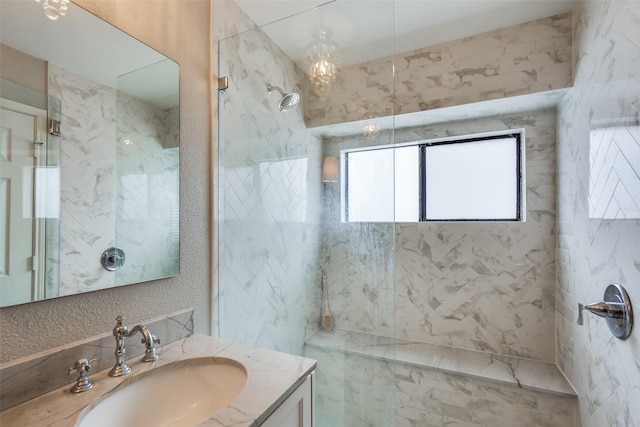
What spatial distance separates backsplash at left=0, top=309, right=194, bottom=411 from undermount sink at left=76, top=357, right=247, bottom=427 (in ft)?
0.43

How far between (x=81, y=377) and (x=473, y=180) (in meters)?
2.50

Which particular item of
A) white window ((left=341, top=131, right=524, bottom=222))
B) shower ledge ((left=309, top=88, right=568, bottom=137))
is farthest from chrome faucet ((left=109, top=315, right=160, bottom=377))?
white window ((left=341, top=131, right=524, bottom=222))

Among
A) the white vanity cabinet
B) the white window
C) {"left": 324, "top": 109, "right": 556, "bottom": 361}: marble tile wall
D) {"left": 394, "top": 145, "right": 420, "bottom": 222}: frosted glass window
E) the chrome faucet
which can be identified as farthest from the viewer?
{"left": 394, "top": 145, "right": 420, "bottom": 222}: frosted glass window

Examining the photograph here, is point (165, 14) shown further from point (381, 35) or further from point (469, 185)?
point (469, 185)

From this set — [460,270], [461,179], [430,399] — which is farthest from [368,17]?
[430,399]

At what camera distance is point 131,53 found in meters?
1.05

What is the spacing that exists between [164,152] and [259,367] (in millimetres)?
897

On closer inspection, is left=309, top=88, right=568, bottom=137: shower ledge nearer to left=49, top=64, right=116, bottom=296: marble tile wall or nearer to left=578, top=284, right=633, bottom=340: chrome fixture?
left=49, top=64, right=116, bottom=296: marble tile wall

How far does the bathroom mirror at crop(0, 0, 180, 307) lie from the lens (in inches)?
29.8

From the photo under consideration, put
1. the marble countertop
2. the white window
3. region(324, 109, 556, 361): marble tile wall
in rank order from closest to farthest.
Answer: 1. the marble countertop
2. region(324, 109, 556, 361): marble tile wall
3. the white window

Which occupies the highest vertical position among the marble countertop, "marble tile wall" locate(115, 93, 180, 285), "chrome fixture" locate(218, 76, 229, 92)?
"chrome fixture" locate(218, 76, 229, 92)

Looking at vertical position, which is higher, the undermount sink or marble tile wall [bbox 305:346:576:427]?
the undermount sink

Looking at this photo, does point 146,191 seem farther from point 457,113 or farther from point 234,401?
point 457,113

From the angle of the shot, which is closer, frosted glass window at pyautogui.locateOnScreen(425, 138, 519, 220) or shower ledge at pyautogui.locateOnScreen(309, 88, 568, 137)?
shower ledge at pyautogui.locateOnScreen(309, 88, 568, 137)
